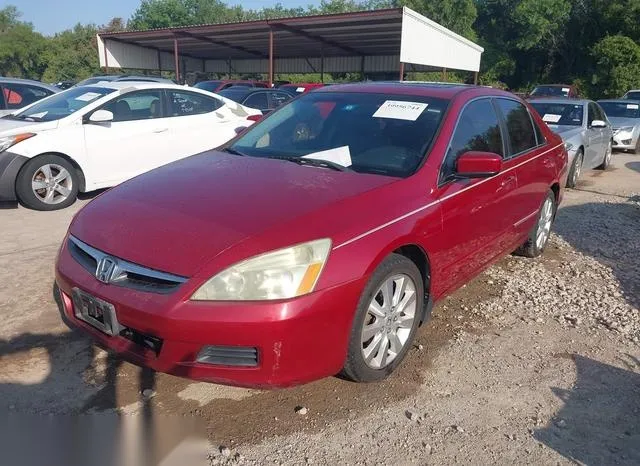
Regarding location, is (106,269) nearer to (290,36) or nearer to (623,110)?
(623,110)

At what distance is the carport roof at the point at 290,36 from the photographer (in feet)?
62.6

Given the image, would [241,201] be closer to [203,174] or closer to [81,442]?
[203,174]

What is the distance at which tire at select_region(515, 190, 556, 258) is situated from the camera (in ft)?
16.7

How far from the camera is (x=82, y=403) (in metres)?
2.80

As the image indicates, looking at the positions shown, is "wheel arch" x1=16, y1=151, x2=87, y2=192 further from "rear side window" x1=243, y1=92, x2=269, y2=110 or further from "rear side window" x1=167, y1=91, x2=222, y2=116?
"rear side window" x1=243, y1=92, x2=269, y2=110

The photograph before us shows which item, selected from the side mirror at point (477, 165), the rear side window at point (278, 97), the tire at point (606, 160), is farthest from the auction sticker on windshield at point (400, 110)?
the rear side window at point (278, 97)

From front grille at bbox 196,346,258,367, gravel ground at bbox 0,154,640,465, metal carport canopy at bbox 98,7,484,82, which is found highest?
metal carport canopy at bbox 98,7,484,82

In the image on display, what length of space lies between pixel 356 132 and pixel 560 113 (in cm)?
736

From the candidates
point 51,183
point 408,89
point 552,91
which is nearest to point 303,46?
point 552,91

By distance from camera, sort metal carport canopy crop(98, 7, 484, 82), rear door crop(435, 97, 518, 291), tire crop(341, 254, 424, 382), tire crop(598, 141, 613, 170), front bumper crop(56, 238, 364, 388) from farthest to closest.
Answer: metal carport canopy crop(98, 7, 484, 82)
tire crop(598, 141, 613, 170)
rear door crop(435, 97, 518, 291)
tire crop(341, 254, 424, 382)
front bumper crop(56, 238, 364, 388)

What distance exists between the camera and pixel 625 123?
45.3 feet

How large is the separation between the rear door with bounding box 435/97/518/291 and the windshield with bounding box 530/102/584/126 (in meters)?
6.05

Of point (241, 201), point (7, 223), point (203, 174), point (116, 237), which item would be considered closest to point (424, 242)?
point (241, 201)

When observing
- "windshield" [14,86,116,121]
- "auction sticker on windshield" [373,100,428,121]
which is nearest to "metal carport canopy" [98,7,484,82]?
"windshield" [14,86,116,121]
